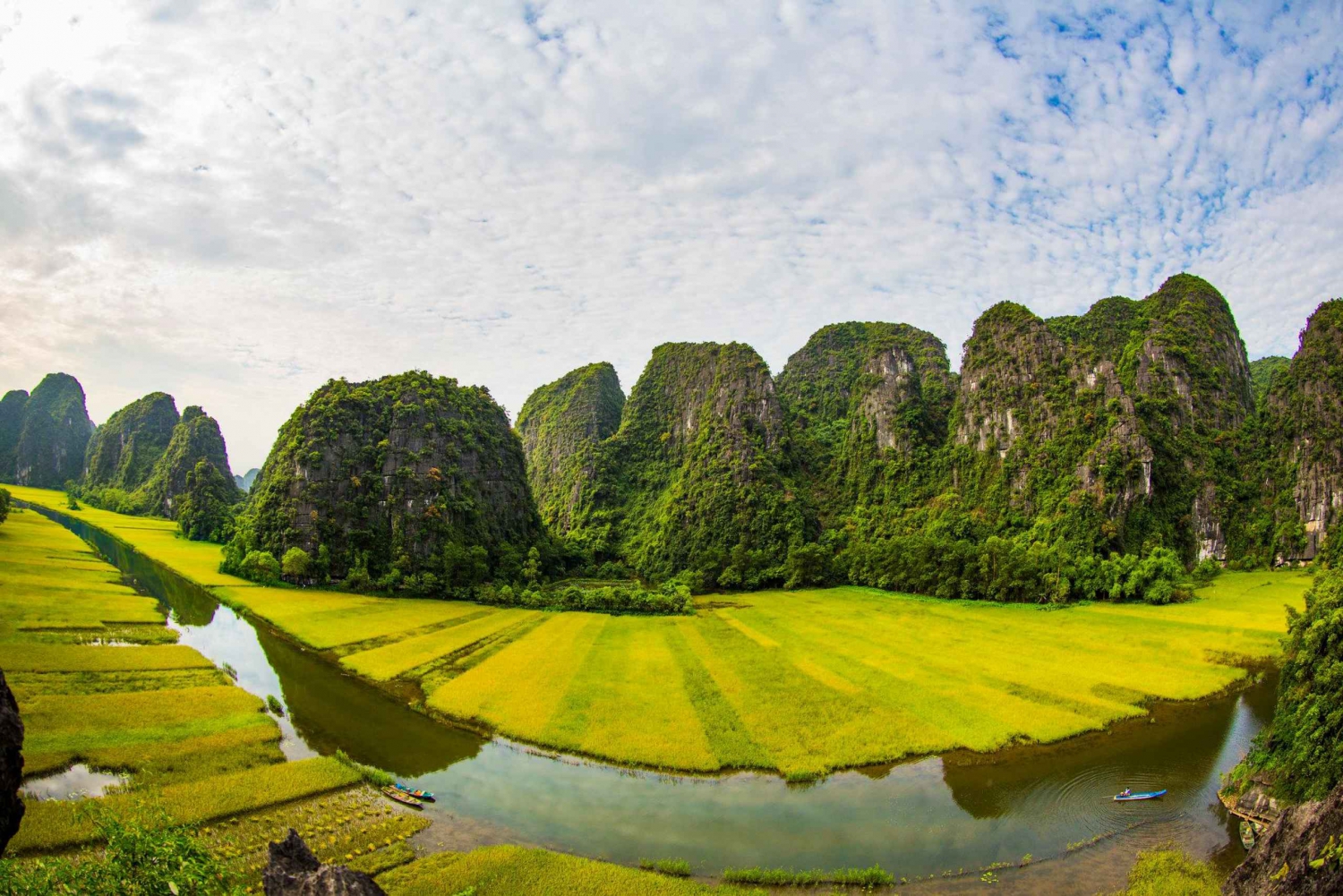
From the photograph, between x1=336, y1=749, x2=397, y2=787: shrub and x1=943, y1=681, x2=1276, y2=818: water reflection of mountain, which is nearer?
x1=943, y1=681, x2=1276, y2=818: water reflection of mountain

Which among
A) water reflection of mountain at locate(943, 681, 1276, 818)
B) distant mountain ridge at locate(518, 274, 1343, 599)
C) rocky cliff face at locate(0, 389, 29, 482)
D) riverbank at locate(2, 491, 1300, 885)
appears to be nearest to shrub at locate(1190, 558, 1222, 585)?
distant mountain ridge at locate(518, 274, 1343, 599)

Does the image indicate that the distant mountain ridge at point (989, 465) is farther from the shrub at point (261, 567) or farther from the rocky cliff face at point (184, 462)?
the rocky cliff face at point (184, 462)

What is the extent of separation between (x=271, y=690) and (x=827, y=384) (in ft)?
325

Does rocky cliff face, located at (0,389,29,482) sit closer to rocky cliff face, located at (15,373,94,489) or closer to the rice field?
rocky cliff face, located at (15,373,94,489)

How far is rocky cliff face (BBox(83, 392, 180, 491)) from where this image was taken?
5059 inches

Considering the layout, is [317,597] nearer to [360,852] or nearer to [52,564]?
[52,564]

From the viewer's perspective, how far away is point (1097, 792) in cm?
2259

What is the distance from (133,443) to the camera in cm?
12988

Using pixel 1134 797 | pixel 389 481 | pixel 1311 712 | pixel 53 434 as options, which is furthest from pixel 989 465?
pixel 53 434

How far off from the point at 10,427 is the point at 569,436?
136 m

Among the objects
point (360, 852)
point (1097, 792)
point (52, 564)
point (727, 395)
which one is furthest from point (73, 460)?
point (1097, 792)

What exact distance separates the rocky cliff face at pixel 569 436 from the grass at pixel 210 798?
82582mm

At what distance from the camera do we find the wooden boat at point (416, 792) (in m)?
21.6

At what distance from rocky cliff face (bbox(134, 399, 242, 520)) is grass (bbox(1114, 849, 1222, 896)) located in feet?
423
